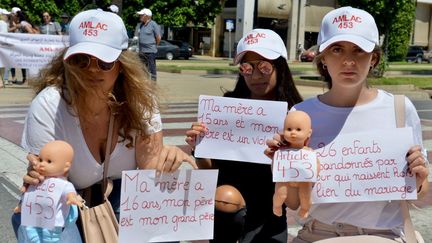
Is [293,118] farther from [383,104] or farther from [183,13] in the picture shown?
[183,13]

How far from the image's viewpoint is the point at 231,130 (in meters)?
3.19

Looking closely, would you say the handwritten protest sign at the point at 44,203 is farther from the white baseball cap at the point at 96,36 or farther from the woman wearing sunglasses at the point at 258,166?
the woman wearing sunglasses at the point at 258,166

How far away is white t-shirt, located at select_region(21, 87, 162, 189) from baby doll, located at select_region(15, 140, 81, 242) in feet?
1.12

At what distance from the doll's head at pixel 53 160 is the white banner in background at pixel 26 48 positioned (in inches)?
475

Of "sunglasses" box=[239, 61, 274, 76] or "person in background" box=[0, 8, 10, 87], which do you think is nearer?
"sunglasses" box=[239, 61, 274, 76]

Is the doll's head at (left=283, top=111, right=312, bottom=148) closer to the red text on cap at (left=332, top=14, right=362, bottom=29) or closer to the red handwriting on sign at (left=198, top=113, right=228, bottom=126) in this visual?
the red text on cap at (left=332, top=14, right=362, bottom=29)

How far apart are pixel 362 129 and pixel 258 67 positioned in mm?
936

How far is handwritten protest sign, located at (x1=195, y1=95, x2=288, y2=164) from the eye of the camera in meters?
3.17

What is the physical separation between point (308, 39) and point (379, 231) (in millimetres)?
52097

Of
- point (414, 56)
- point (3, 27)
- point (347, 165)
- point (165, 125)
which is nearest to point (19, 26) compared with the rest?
point (3, 27)

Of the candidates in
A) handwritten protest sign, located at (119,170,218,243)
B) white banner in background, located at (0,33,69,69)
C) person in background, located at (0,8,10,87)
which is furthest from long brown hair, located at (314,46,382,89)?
person in background, located at (0,8,10,87)

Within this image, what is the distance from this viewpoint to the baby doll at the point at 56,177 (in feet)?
8.10

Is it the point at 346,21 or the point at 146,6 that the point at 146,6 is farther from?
the point at 346,21

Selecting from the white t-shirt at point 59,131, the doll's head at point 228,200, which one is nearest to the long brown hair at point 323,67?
the doll's head at point 228,200
